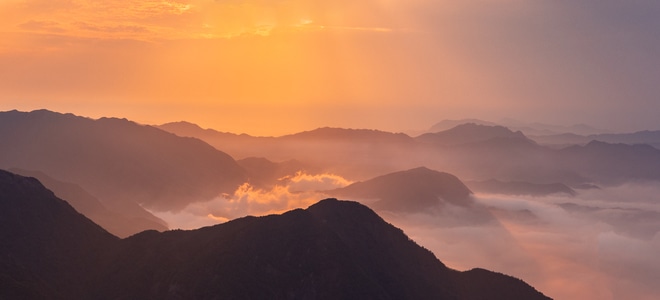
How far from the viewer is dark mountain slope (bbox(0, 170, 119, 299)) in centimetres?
14312

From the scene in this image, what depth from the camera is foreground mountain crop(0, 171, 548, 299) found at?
143m

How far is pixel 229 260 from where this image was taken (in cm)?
14762

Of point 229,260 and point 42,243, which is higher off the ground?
point 229,260

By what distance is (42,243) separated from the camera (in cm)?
16050

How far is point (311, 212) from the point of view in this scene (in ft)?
543

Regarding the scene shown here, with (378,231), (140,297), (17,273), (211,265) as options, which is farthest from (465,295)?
(17,273)

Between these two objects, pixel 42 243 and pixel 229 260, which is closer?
pixel 229 260

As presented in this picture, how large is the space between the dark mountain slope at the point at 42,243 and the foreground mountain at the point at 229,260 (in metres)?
0.25

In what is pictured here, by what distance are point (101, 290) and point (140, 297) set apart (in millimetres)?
11734

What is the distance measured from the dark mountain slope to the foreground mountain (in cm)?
25

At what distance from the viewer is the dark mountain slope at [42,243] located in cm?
14312

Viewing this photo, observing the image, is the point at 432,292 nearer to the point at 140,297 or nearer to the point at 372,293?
the point at 372,293

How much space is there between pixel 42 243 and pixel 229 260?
1964 inches

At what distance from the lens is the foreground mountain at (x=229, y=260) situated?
470 feet
